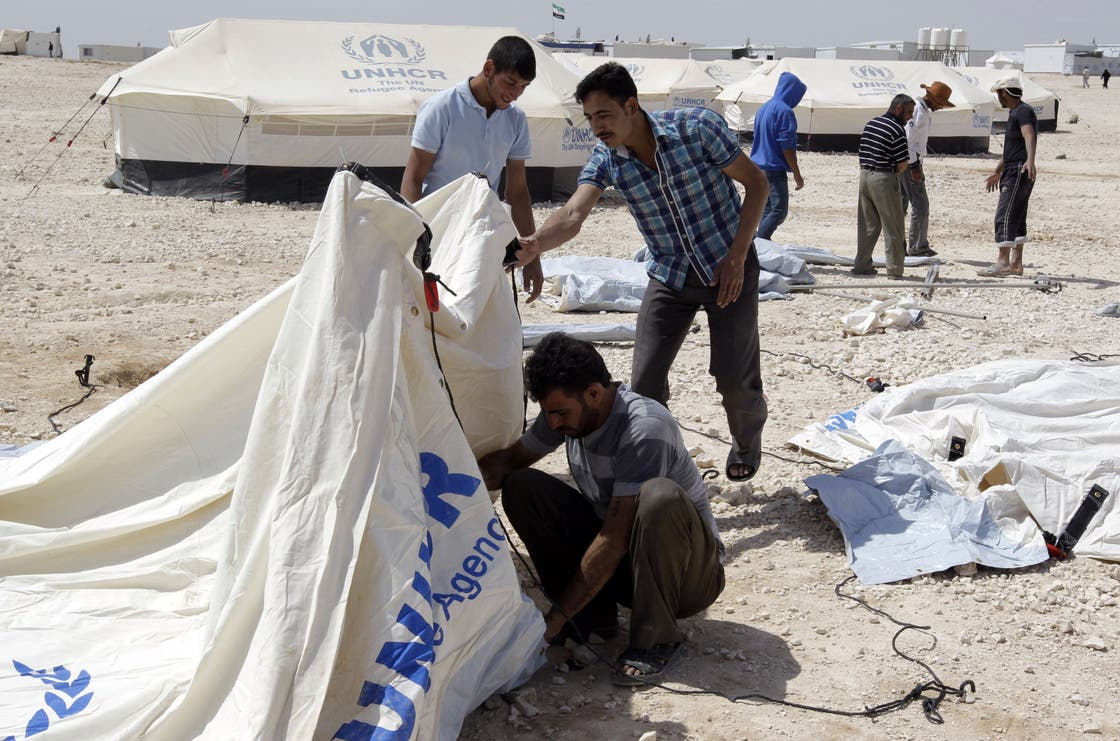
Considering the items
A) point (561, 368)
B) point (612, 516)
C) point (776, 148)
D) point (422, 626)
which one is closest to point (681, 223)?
point (561, 368)

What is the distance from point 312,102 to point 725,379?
10374 mm

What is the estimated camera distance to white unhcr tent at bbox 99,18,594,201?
1375 centimetres

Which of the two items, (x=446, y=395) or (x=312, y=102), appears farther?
(x=312, y=102)

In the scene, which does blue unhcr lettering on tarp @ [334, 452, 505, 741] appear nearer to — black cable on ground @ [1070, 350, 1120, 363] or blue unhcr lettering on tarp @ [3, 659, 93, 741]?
blue unhcr lettering on tarp @ [3, 659, 93, 741]

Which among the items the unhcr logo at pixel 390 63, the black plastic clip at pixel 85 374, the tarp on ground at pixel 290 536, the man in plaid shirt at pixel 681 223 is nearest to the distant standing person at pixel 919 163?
the man in plaid shirt at pixel 681 223

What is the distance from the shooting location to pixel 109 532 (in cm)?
333

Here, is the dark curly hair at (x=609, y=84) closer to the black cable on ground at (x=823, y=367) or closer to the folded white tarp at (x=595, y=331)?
the black cable on ground at (x=823, y=367)

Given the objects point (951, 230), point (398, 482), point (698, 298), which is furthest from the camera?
point (951, 230)

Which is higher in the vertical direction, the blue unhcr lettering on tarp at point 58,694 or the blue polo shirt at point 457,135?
the blue polo shirt at point 457,135

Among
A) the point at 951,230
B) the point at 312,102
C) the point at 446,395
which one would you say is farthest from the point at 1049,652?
the point at 312,102

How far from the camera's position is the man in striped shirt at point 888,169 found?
985 cm

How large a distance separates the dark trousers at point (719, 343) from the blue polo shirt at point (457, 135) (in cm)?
97

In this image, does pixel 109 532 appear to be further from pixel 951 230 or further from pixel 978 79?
pixel 978 79

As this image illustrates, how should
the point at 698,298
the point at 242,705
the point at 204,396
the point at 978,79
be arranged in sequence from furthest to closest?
the point at 978,79, the point at 698,298, the point at 204,396, the point at 242,705
